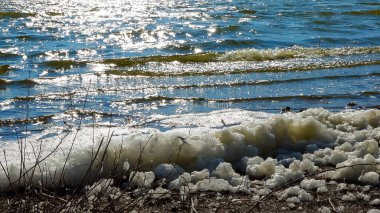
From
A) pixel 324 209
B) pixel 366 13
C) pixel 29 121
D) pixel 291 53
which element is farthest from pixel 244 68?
pixel 366 13

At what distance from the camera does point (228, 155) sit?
7.22 meters

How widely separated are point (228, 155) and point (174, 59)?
26.9 ft

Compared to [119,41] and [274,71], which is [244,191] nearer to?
[274,71]

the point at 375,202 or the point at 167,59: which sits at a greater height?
the point at 375,202

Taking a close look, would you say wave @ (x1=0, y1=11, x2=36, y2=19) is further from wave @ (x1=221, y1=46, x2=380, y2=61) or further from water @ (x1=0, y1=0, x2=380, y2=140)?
wave @ (x1=221, y1=46, x2=380, y2=61)

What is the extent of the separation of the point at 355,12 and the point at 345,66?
29.3 feet

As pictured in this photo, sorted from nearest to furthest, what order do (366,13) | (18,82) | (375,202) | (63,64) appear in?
(375,202)
(18,82)
(63,64)
(366,13)

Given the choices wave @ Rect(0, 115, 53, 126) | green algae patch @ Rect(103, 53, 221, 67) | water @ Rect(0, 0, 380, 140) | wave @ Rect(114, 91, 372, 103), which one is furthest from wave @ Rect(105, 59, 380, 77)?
wave @ Rect(0, 115, 53, 126)

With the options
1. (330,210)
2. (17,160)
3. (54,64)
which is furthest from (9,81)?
(330,210)

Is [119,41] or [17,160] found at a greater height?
[17,160]

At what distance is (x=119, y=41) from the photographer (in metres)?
17.2

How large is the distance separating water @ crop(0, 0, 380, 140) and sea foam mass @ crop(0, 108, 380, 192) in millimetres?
1221

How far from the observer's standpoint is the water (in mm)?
10750

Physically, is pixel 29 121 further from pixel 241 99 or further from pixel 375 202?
pixel 375 202
